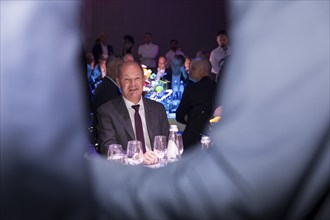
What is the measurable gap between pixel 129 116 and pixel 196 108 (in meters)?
1.16

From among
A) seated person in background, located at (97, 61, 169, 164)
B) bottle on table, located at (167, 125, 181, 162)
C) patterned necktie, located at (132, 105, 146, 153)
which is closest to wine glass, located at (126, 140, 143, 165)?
bottle on table, located at (167, 125, 181, 162)

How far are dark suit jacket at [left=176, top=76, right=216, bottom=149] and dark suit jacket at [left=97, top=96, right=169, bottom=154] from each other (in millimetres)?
629

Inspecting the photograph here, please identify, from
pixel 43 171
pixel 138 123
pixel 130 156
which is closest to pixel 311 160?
pixel 43 171

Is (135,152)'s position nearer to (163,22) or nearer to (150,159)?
(150,159)

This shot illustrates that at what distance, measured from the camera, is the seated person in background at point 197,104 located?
203 inches

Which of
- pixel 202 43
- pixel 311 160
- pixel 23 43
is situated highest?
pixel 23 43

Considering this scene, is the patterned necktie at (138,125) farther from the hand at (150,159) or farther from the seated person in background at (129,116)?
the hand at (150,159)

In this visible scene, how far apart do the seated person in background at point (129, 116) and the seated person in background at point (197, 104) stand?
636mm

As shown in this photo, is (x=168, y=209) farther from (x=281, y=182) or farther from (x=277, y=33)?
(x=277, y=33)

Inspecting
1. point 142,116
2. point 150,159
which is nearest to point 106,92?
point 142,116

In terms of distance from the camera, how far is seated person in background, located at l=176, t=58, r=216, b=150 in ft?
16.9

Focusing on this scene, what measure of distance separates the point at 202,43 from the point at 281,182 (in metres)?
16.8

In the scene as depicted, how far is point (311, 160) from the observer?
2.24ft

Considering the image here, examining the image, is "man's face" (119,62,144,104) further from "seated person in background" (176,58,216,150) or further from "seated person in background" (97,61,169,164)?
"seated person in background" (176,58,216,150)
